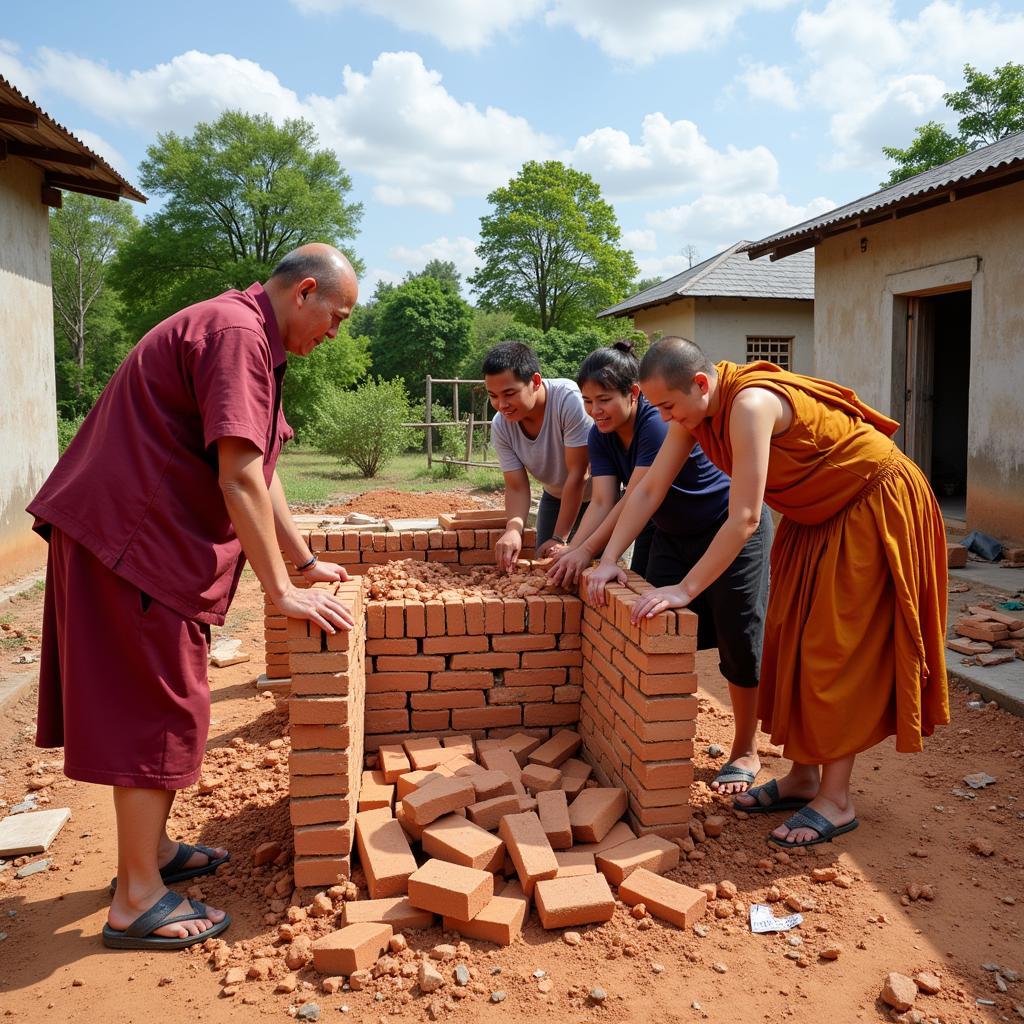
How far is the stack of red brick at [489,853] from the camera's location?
2.58 metres

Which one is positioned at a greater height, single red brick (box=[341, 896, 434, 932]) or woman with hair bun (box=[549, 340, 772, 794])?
woman with hair bun (box=[549, 340, 772, 794])

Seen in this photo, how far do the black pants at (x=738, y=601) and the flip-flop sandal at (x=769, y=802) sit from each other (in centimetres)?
42

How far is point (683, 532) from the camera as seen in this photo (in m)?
Result: 3.69

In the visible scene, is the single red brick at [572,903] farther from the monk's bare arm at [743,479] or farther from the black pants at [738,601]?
the black pants at [738,601]

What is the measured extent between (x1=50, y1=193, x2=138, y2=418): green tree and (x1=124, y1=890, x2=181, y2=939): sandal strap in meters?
41.5

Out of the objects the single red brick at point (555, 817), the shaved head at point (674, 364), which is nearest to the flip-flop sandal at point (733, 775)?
the single red brick at point (555, 817)

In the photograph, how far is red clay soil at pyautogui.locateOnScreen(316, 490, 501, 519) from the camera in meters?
11.9

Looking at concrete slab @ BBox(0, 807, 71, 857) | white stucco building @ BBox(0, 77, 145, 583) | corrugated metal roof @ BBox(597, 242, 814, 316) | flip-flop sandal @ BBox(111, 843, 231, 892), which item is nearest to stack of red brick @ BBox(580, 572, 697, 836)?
flip-flop sandal @ BBox(111, 843, 231, 892)

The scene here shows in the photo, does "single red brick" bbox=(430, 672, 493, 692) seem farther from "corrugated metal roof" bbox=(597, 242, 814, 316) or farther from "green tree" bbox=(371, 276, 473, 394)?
"green tree" bbox=(371, 276, 473, 394)

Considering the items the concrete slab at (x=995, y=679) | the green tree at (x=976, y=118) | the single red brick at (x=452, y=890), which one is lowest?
the single red brick at (x=452, y=890)

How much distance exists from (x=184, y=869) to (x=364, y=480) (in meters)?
14.9

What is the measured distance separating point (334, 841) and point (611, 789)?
104 centimetres

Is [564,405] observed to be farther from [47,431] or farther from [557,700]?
[47,431]

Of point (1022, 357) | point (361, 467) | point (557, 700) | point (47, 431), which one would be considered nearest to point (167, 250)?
point (361, 467)
